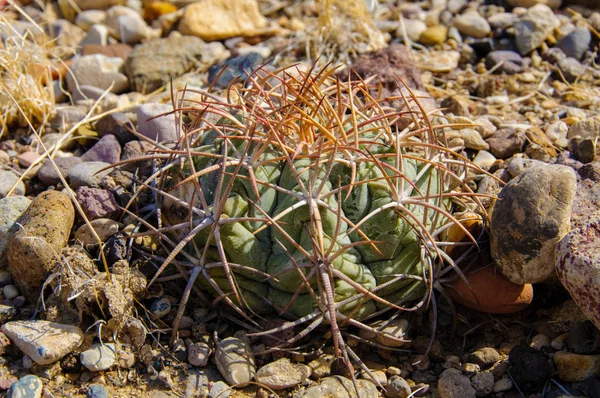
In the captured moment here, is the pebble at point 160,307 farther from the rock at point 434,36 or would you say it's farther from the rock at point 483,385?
the rock at point 434,36

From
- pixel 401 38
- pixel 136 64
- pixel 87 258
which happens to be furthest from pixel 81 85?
pixel 401 38

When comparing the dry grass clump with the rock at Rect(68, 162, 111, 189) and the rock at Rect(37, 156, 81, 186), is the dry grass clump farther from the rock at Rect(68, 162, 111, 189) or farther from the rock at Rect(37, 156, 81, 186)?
the rock at Rect(68, 162, 111, 189)

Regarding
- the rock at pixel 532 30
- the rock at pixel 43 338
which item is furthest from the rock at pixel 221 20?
the rock at pixel 43 338

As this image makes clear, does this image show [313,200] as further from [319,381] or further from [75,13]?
[75,13]

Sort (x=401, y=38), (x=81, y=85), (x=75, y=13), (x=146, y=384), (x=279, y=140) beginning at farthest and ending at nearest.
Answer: (x=75, y=13) → (x=401, y=38) → (x=81, y=85) → (x=146, y=384) → (x=279, y=140)

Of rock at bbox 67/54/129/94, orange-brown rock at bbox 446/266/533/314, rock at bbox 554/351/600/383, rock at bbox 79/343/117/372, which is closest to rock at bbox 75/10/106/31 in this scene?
rock at bbox 67/54/129/94

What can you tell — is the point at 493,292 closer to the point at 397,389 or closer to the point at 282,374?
the point at 397,389

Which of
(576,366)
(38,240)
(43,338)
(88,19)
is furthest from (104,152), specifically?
(576,366)
